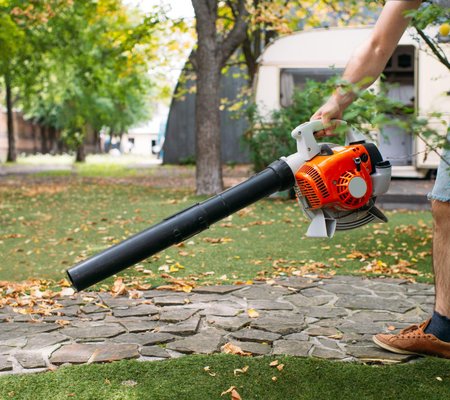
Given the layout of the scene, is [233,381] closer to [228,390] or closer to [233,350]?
[228,390]

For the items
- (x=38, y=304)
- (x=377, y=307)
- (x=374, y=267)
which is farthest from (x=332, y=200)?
(x=374, y=267)

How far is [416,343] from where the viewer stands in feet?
11.8

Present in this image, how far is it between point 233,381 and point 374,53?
161 centimetres

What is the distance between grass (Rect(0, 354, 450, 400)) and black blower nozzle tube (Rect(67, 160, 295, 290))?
2.14ft

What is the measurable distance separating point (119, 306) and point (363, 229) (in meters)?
4.46

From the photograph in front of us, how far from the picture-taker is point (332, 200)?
2910mm

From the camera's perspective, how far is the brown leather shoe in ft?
11.7

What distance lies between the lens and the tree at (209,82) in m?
13.3

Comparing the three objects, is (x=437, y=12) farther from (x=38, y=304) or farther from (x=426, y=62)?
(x=426, y=62)

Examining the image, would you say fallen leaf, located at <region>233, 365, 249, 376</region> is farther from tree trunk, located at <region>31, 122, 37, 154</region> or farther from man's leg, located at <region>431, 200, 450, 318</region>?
tree trunk, located at <region>31, 122, 37, 154</region>

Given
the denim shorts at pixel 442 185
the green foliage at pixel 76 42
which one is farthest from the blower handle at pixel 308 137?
the green foliage at pixel 76 42

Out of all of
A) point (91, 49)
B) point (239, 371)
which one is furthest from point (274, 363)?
point (91, 49)

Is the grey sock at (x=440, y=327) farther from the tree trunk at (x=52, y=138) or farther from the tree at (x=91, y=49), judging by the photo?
the tree trunk at (x=52, y=138)

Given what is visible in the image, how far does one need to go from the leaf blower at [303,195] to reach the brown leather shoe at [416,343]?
0.92 m
